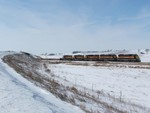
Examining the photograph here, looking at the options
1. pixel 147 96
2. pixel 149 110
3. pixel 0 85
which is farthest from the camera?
pixel 147 96

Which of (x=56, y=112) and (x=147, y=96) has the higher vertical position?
(x=56, y=112)

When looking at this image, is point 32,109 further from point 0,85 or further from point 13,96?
point 0,85

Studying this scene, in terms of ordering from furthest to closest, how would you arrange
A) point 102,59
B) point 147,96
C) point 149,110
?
point 102,59 < point 147,96 < point 149,110

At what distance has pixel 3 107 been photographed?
5570 millimetres

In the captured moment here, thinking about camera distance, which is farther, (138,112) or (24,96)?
(138,112)

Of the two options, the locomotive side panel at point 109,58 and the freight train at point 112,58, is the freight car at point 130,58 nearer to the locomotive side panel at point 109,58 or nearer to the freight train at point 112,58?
the freight train at point 112,58

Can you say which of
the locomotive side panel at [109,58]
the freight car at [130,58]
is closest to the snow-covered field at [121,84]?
the freight car at [130,58]

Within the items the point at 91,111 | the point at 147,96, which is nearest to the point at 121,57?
the point at 147,96

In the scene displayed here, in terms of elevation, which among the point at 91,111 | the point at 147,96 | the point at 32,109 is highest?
the point at 32,109

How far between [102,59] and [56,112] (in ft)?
218

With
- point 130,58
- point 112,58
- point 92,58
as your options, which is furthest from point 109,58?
point 130,58

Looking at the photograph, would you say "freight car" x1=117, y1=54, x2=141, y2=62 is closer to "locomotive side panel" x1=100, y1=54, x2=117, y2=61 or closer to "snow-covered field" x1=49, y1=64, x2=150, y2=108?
"locomotive side panel" x1=100, y1=54, x2=117, y2=61

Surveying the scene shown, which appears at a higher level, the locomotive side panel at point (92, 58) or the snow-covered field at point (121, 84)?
the locomotive side panel at point (92, 58)

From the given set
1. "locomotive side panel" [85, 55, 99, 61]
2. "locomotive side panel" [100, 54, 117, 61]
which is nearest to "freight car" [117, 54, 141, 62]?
"locomotive side panel" [100, 54, 117, 61]
